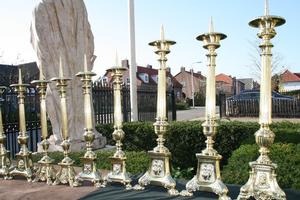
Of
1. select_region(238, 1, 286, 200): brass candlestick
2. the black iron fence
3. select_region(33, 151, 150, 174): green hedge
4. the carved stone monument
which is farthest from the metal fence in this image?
select_region(238, 1, 286, 200): brass candlestick

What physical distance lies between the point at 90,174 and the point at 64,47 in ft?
16.6

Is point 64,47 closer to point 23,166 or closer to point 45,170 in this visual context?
point 23,166

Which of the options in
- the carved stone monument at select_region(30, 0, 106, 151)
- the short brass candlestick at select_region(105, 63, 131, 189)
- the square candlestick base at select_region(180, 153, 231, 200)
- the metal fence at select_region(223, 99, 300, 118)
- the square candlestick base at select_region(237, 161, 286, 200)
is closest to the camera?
the square candlestick base at select_region(237, 161, 286, 200)

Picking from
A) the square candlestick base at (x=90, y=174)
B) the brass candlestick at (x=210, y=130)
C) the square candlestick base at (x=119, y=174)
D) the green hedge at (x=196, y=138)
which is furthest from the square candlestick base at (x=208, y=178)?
the green hedge at (x=196, y=138)

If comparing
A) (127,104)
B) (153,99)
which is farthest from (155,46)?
(153,99)

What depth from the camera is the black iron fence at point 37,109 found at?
1010 cm

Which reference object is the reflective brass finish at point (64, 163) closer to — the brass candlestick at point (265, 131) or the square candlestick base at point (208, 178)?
the square candlestick base at point (208, 178)

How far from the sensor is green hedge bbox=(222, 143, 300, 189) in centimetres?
402

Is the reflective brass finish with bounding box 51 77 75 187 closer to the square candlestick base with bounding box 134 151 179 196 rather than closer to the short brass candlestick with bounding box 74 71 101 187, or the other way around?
the short brass candlestick with bounding box 74 71 101 187

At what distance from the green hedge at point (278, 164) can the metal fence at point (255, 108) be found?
18725 mm

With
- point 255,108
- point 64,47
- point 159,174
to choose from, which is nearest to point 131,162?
point 159,174

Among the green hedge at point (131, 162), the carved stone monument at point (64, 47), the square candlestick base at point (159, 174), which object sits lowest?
the green hedge at point (131, 162)

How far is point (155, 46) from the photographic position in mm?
3199

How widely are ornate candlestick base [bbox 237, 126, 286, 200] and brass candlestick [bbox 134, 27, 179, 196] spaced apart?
690 millimetres
